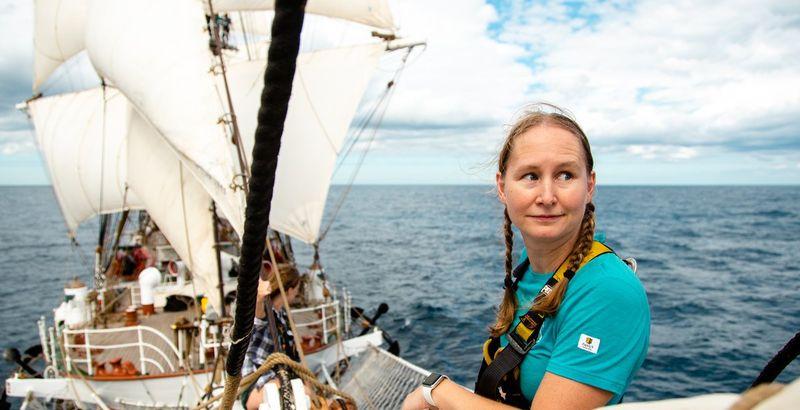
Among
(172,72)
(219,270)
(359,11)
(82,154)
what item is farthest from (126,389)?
(82,154)

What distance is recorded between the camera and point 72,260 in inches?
1625

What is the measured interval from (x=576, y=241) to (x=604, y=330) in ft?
1.21

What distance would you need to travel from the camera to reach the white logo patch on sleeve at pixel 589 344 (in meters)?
1.54

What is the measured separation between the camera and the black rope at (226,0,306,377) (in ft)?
3.06

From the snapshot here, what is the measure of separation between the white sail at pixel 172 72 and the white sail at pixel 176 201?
1263mm

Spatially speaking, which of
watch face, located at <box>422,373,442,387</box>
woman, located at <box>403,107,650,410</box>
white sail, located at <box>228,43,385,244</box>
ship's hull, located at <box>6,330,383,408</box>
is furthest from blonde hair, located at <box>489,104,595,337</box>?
white sail, located at <box>228,43,385,244</box>

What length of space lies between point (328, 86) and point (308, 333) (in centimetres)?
920

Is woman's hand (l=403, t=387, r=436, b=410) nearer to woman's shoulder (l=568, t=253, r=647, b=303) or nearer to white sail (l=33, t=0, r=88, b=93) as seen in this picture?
woman's shoulder (l=568, t=253, r=647, b=303)

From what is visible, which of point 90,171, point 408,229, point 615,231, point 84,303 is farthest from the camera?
point 408,229

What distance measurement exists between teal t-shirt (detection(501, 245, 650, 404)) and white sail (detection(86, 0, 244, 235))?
940 centimetres

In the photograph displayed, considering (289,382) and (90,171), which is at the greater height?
(90,171)

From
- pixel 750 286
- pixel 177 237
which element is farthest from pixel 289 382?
pixel 750 286

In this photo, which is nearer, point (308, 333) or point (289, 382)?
point (289, 382)

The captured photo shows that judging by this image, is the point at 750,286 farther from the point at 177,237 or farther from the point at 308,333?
the point at 177,237
